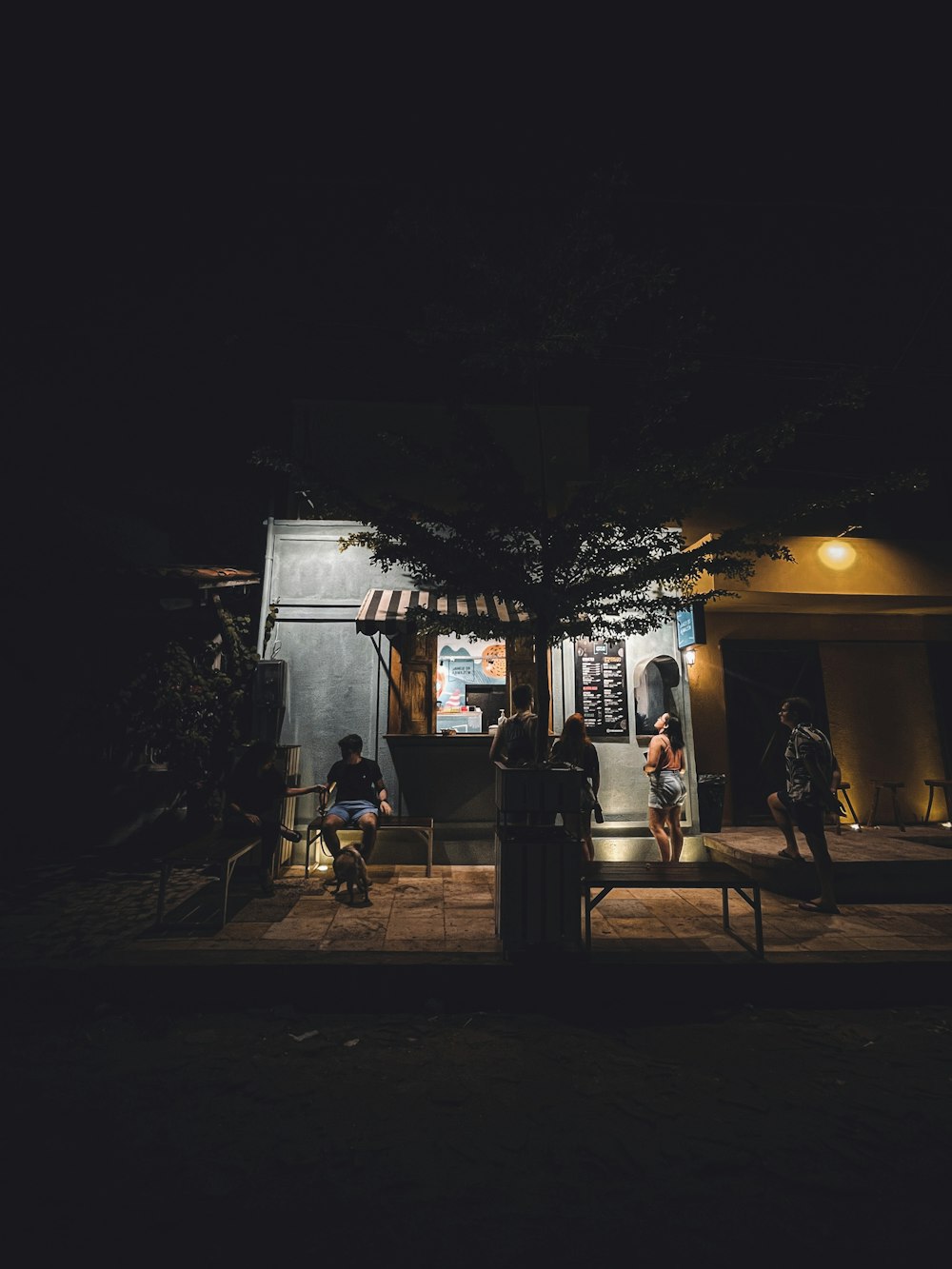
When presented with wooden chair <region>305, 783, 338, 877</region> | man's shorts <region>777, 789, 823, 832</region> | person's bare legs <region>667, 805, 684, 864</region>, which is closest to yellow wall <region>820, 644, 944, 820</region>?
person's bare legs <region>667, 805, 684, 864</region>

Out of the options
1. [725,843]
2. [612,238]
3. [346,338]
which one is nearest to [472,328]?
→ [612,238]

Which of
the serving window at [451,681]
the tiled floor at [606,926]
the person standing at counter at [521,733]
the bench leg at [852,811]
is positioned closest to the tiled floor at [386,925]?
the tiled floor at [606,926]

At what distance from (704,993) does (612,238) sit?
23.3 ft

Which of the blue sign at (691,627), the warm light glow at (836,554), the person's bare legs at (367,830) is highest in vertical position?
the warm light glow at (836,554)

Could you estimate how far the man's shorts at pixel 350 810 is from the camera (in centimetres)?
706

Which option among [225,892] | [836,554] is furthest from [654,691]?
[225,892]

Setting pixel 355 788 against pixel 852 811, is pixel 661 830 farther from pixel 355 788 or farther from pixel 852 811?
pixel 852 811

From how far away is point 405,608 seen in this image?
26.5 feet

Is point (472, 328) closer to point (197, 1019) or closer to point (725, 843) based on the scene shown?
Result: point (197, 1019)

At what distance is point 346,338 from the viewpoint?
969 cm

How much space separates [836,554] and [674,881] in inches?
271

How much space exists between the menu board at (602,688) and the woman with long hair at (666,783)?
1070mm

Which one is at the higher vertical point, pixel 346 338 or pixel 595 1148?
pixel 346 338

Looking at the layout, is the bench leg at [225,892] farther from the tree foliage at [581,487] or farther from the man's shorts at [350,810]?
the tree foliage at [581,487]
